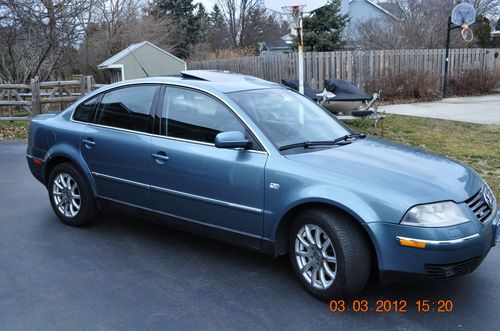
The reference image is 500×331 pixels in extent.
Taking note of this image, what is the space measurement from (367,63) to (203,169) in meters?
14.8

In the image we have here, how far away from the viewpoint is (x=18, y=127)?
14.0 m

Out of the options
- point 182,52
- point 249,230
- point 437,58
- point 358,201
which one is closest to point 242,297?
point 249,230

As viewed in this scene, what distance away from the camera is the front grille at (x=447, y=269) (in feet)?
10.7

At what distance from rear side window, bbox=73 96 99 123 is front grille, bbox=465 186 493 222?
3653 mm

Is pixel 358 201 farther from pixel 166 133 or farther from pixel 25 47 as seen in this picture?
pixel 25 47

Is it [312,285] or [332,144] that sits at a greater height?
[332,144]

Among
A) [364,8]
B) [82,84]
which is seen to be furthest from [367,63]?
[364,8]

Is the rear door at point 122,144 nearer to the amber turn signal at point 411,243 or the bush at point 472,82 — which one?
the amber turn signal at point 411,243

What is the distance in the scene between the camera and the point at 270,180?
3.79 metres

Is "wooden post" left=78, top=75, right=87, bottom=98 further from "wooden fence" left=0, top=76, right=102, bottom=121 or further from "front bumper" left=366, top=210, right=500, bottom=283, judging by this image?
"front bumper" left=366, top=210, right=500, bottom=283

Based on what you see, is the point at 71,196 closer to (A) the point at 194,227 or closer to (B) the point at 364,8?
(A) the point at 194,227

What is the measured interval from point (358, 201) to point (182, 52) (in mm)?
43918

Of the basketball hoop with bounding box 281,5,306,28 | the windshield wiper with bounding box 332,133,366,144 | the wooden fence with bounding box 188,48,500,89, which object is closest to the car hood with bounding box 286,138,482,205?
the windshield wiper with bounding box 332,133,366,144

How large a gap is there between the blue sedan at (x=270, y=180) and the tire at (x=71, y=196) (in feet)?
0.04
